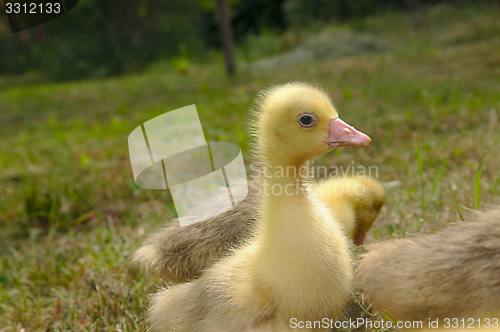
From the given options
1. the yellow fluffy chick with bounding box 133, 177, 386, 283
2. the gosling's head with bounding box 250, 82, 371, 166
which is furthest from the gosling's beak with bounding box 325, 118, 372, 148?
the yellow fluffy chick with bounding box 133, 177, 386, 283

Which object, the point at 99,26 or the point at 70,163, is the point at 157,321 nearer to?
the point at 70,163

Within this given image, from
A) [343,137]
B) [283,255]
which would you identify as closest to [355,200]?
[343,137]

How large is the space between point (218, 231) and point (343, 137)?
0.50m

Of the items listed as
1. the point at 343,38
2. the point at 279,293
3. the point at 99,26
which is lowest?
the point at 279,293

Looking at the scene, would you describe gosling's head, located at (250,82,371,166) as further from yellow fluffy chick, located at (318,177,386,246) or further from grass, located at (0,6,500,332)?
yellow fluffy chick, located at (318,177,386,246)

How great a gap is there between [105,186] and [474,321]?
9.12 feet

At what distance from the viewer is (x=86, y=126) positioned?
215 inches

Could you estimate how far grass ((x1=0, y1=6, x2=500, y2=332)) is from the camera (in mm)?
1837

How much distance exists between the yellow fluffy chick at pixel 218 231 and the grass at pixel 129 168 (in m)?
0.17

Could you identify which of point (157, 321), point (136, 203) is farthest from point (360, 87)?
point (157, 321)

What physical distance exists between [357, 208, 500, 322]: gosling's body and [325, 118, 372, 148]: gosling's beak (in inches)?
12.4

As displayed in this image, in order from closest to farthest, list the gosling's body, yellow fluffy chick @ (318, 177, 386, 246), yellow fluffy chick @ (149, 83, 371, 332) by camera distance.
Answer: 1. the gosling's body
2. yellow fluffy chick @ (149, 83, 371, 332)
3. yellow fluffy chick @ (318, 177, 386, 246)

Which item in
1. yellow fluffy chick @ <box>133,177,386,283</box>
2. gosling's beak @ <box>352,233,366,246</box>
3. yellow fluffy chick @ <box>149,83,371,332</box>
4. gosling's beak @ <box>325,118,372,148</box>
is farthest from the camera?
gosling's beak @ <box>352,233,366,246</box>

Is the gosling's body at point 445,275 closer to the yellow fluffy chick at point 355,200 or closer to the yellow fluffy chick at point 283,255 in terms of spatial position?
the yellow fluffy chick at point 283,255
